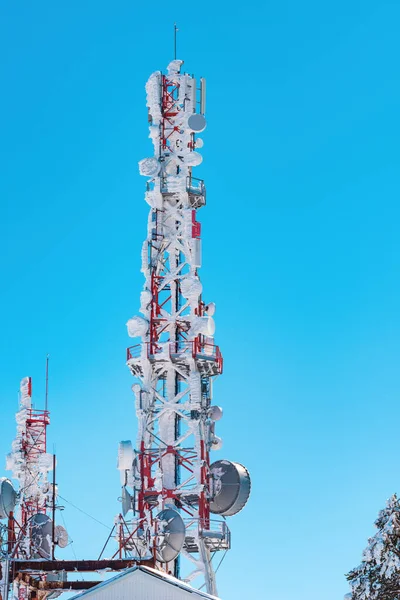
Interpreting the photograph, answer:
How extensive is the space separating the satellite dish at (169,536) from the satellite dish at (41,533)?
485 inches

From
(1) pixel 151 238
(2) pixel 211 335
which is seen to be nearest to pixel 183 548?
(2) pixel 211 335

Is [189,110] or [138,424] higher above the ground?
[189,110]

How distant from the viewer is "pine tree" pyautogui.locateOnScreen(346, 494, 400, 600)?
5184 cm

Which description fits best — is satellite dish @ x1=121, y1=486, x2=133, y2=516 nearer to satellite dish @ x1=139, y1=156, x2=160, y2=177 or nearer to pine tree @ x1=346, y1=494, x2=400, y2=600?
satellite dish @ x1=139, y1=156, x2=160, y2=177

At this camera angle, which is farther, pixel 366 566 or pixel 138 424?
pixel 138 424

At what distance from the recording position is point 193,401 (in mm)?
76062

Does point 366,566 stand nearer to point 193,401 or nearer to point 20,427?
point 193,401

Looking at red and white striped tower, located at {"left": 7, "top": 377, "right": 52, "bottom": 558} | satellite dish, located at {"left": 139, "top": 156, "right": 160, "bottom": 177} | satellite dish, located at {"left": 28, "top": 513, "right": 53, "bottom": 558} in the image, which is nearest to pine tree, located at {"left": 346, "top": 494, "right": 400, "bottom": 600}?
satellite dish, located at {"left": 28, "top": 513, "right": 53, "bottom": 558}

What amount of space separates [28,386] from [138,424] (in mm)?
19202

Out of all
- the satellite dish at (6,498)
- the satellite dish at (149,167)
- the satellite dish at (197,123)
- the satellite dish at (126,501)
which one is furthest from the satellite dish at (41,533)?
the satellite dish at (197,123)

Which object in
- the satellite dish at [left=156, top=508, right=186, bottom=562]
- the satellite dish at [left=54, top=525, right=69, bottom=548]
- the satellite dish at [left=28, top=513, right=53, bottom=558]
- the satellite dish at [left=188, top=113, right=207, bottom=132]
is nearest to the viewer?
the satellite dish at [left=156, top=508, right=186, bottom=562]

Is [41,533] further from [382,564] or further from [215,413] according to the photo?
[382,564]

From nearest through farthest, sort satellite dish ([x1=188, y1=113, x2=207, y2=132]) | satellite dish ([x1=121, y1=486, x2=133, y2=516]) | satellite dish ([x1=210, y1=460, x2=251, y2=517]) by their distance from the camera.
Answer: satellite dish ([x1=121, y1=486, x2=133, y2=516]) → satellite dish ([x1=210, y1=460, x2=251, y2=517]) → satellite dish ([x1=188, y1=113, x2=207, y2=132])

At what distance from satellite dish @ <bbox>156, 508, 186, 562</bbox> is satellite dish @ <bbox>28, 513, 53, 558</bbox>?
12.3m
